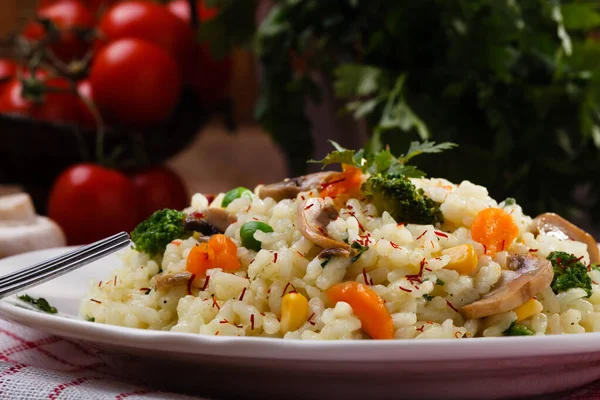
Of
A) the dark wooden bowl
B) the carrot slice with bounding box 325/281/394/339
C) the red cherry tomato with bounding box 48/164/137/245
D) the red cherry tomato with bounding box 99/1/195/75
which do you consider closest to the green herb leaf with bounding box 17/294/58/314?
the carrot slice with bounding box 325/281/394/339

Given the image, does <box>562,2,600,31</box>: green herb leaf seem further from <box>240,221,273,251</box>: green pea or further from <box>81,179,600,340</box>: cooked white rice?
<box>240,221,273,251</box>: green pea

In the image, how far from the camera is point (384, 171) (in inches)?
93.0

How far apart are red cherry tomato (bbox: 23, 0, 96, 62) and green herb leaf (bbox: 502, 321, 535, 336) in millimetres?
4281

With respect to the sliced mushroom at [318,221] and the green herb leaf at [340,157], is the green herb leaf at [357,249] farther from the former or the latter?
the green herb leaf at [340,157]

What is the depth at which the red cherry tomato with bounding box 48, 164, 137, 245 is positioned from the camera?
15.5ft

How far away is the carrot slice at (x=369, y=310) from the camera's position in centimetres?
187

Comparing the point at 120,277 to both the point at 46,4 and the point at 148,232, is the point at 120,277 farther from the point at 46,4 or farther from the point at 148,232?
the point at 46,4

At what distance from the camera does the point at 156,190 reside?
511cm

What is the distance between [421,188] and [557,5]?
2.59 metres

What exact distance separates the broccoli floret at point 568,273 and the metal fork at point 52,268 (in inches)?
47.5

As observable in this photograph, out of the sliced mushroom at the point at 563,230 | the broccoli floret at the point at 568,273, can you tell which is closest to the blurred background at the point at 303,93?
the sliced mushroom at the point at 563,230

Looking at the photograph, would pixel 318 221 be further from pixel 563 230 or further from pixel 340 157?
pixel 563 230

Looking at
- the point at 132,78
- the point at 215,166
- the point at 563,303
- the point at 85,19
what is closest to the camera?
the point at 563,303

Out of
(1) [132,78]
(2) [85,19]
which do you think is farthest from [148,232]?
(2) [85,19]
